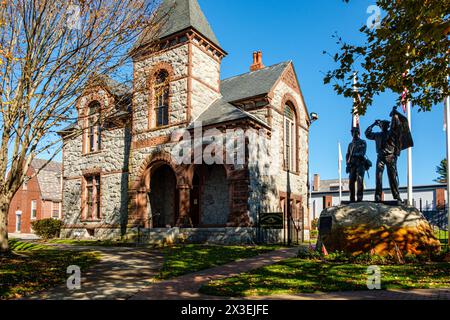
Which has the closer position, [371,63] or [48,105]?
[371,63]

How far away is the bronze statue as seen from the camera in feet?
40.0

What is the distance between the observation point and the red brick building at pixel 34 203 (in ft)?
130

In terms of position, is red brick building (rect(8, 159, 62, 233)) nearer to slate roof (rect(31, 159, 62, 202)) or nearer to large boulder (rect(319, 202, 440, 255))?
slate roof (rect(31, 159, 62, 202))

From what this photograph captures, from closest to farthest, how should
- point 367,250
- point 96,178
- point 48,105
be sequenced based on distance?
point 367,250 < point 48,105 < point 96,178

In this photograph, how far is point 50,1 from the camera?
11.1 m

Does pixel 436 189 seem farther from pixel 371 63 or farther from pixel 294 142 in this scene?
pixel 371 63

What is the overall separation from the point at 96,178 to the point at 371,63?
64.5ft

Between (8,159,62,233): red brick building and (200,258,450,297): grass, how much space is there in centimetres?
3571

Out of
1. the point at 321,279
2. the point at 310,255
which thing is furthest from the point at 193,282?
the point at 310,255

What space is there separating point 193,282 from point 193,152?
10654 millimetres

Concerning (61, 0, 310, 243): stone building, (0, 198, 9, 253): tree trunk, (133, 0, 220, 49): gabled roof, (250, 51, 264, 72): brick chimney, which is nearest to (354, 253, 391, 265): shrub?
(61, 0, 310, 243): stone building

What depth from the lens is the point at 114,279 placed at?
338 inches
